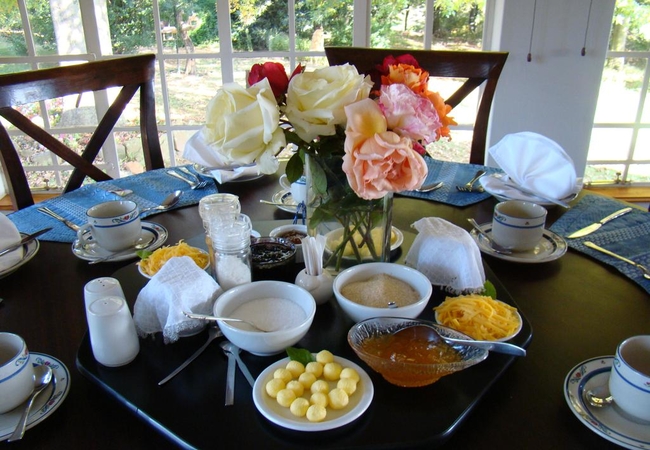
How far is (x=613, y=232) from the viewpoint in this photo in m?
1.03

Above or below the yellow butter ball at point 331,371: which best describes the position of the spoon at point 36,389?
below

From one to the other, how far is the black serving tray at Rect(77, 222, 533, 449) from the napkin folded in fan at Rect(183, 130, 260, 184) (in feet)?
2.09

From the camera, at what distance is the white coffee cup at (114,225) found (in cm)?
94

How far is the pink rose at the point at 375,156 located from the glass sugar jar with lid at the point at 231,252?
0.64 feet

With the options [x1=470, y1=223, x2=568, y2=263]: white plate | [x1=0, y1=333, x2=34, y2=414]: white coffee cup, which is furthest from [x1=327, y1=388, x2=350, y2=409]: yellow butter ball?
[x1=470, y1=223, x2=568, y2=263]: white plate

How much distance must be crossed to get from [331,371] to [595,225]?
0.73 m

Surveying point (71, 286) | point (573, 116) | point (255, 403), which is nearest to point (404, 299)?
point (255, 403)

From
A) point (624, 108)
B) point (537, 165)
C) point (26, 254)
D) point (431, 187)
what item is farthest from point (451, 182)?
point (624, 108)

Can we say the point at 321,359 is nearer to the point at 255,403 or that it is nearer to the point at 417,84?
the point at 255,403

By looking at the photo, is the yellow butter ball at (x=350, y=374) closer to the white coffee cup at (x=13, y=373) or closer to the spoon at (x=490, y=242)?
the white coffee cup at (x=13, y=373)

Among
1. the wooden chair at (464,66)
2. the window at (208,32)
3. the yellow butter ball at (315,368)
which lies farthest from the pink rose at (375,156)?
the window at (208,32)

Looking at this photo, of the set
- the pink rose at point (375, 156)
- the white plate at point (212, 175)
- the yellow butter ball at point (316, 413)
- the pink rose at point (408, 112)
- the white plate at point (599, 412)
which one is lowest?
the white plate at point (599, 412)

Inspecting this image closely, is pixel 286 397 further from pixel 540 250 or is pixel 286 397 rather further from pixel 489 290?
pixel 540 250

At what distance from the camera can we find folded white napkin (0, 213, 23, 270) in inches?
35.7
